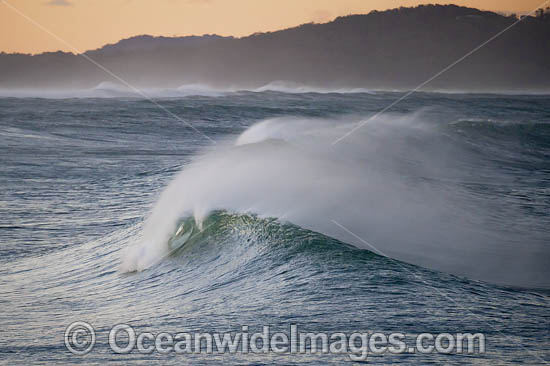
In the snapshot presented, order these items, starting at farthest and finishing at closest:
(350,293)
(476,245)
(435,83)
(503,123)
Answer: (435,83) → (503,123) → (476,245) → (350,293)

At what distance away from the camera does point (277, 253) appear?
6.43 m

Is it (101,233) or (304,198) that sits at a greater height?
(304,198)

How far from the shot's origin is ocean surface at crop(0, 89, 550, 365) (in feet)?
15.0

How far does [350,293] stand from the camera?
5.17 meters

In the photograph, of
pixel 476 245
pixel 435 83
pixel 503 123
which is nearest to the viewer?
pixel 476 245

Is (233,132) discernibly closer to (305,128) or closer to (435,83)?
(305,128)

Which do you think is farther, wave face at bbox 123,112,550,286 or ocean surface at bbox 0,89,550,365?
wave face at bbox 123,112,550,286

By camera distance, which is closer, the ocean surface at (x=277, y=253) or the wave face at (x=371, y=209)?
the ocean surface at (x=277, y=253)

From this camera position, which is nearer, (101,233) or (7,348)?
(7,348)

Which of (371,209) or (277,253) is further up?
(371,209)

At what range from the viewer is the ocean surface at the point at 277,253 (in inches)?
180

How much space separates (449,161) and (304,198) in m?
8.95

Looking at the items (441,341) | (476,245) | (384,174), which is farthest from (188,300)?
(384,174)

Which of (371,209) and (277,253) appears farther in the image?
(371,209)
